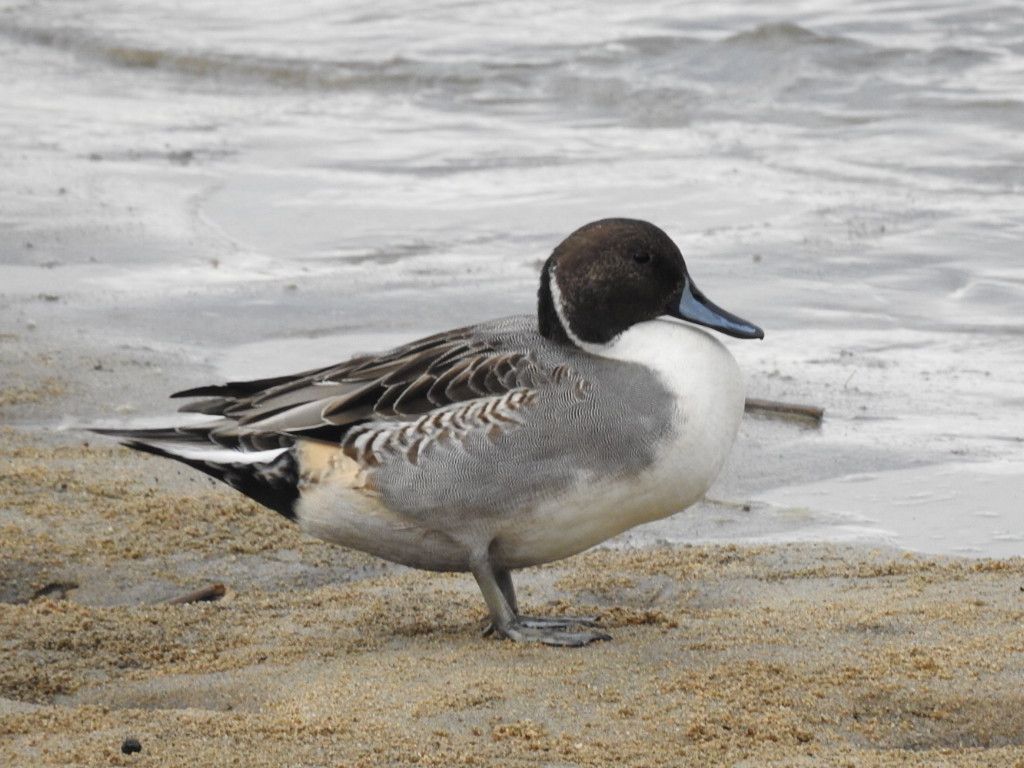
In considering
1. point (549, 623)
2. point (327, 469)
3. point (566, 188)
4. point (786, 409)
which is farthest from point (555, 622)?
point (566, 188)

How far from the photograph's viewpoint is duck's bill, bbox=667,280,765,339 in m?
4.75

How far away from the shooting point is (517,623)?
4551 millimetres

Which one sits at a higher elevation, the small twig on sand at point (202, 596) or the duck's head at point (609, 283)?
the duck's head at point (609, 283)

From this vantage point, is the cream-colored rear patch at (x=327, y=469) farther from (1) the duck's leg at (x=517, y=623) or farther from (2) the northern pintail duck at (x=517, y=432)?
(1) the duck's leg at (x=517, y=623)

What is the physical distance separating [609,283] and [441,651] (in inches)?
41.0

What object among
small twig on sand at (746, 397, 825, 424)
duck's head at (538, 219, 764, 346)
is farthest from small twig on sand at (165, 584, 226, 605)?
small twig on sand at (746, 397, 825, 424)

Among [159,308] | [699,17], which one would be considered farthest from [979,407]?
[699,17]

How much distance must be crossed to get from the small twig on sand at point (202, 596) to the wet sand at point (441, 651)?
39mm

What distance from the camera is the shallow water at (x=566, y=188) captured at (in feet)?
23.3

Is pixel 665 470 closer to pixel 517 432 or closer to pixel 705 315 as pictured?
pixel 517 432

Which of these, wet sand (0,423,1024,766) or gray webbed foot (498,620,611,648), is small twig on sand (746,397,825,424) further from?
gray webbed foot (498,620,611,648)

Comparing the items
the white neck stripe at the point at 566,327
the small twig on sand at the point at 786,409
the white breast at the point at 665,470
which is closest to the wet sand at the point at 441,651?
the white breast at the point at 665,470

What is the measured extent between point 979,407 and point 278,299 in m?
3.29

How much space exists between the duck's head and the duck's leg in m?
0.64
